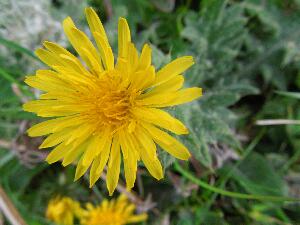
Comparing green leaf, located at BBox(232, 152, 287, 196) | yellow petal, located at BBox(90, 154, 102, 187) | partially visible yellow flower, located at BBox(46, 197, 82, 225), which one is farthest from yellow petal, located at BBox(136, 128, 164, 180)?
partially visible yellow flower, located at BBox(46, 197, 82, 225)

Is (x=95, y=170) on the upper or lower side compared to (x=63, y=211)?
upper

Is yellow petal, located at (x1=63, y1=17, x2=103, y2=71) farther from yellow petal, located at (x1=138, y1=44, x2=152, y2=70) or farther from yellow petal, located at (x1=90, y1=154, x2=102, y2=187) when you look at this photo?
yellow petal, located at (x1=90, y1=154, x2=102, y2=187)

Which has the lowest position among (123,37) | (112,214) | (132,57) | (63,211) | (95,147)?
(112,214)

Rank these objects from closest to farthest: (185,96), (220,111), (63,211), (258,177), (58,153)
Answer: (185,96) < (58,153) < (220,111) < (258,177) < (63,211)

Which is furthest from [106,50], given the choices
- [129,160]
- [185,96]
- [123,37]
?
[129,160]

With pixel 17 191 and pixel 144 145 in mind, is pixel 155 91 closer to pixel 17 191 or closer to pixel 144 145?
pixel 144 145

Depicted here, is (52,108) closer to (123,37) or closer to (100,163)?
(100,163)

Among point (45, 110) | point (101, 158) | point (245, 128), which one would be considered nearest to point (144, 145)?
point (101, 158)

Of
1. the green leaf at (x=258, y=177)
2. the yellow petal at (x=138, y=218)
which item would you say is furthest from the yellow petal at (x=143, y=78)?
the yellow petal at (x=138, y=218)
